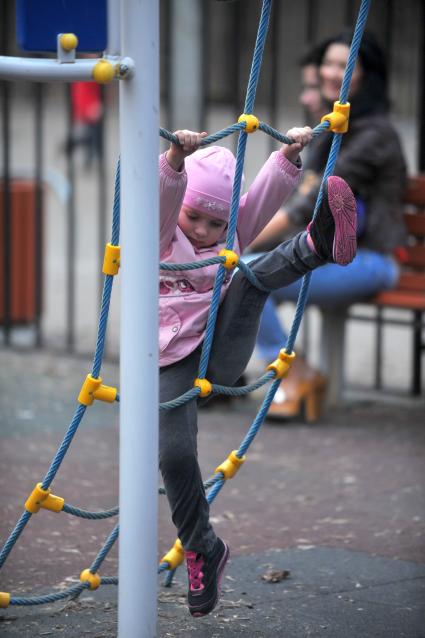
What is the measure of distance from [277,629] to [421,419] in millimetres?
2735

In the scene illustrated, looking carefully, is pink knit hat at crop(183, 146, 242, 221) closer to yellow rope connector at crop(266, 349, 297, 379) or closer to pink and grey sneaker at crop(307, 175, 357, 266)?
pink and grey sneaker at crop(307, 175, 357, 266)

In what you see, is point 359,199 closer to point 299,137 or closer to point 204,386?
point 299,137

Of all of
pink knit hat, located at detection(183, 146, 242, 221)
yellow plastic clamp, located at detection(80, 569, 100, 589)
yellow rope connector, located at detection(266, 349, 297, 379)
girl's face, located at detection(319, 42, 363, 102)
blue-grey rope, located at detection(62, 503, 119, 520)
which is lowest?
yellow plastic clamp, located at detection(80, 569, 100, 589)

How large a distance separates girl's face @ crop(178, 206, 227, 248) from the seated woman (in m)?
2.30

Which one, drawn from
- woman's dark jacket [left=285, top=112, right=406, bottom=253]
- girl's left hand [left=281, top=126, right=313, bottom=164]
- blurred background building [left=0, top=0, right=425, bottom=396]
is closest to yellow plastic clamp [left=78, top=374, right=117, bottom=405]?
girl's left hand [left=281, top=126, right=313, bottom=164]

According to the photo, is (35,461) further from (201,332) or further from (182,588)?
(201,332)

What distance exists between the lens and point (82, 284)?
357 inches

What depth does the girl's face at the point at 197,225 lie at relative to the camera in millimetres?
3020

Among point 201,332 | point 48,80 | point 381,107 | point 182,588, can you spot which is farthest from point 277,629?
point 381,107

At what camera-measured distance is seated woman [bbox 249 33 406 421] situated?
210 inches

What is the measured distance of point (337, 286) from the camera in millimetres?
5340

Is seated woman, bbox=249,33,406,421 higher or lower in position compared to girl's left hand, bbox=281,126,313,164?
lower

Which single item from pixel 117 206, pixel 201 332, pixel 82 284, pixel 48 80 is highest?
pixel 48 80

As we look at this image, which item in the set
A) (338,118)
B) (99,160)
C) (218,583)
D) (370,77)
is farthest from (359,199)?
(218,583)
